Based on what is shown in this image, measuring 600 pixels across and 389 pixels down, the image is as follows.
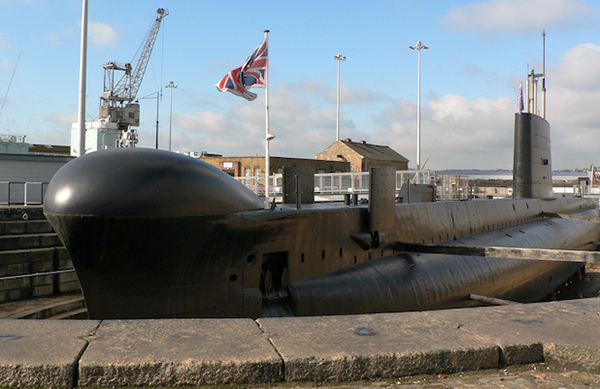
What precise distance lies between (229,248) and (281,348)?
293 centimetres

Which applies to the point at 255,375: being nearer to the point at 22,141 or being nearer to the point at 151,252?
the point at 151,252

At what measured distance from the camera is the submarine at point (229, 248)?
17.2 ft

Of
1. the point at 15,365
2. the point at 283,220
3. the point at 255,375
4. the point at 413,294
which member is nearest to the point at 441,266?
the point at 413,294

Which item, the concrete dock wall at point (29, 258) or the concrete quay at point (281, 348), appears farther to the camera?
the concrete dock wall at point (29, 258)

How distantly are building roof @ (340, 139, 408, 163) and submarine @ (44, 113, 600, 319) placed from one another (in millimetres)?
49060

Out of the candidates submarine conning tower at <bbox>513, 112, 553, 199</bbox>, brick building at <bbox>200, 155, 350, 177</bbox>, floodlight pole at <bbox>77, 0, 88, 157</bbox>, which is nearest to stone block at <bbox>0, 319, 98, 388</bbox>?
floodlight pole at <bbox>77, 0, 88, 157</bbox>

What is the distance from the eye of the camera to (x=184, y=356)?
2994mm

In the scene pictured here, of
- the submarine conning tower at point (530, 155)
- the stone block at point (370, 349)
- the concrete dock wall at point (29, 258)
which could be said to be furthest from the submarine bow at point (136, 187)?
the submarine conning tower at point (530, 155)

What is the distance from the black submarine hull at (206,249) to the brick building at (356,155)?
1950 inches

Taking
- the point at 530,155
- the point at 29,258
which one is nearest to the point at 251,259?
the point at 29,258

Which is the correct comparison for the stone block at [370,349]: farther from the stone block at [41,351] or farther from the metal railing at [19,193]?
the metal railing at [19,193]

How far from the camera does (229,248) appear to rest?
6031 mm

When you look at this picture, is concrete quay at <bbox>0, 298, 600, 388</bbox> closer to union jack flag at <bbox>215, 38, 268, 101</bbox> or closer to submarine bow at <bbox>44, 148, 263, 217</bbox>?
submarine bow at <bbox>44, 148, 263, 217</bbox>

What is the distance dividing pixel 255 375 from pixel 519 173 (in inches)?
651
